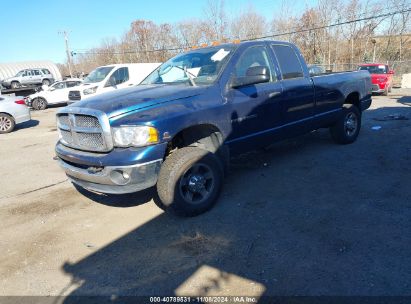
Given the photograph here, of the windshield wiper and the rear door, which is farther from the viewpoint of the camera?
the rear door

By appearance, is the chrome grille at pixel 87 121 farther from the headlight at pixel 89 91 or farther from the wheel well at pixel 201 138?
the headlight at pixel 89 91

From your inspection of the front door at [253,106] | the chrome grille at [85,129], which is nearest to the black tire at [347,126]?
the front door at [253,106]

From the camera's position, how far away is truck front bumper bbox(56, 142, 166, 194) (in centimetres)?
350

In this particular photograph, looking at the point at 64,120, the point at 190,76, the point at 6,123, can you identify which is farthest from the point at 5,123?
the point at 190,76

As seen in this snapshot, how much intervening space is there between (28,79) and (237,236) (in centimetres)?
3095

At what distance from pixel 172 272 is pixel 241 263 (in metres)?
0.64

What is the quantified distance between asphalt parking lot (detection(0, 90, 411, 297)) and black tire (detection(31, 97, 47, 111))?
15.3m

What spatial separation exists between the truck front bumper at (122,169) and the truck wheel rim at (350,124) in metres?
4.47

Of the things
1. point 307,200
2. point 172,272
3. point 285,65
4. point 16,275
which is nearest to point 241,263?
point 172,272

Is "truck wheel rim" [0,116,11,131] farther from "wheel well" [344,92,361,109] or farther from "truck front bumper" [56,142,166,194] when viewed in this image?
"wheel well" [344,92,361,109]

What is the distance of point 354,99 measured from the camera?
6891mm

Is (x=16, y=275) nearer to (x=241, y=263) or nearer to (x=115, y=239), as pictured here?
(x=115, y=239)

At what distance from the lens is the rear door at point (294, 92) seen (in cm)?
510

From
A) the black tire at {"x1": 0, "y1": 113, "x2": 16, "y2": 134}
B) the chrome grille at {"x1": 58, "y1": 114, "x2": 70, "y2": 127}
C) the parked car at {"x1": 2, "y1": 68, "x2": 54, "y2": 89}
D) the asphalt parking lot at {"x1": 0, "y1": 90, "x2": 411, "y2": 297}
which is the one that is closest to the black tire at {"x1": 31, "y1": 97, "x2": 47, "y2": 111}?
the black tire at {"x1": 0, "y1": 113, "x2": 16, "y2": 134}
